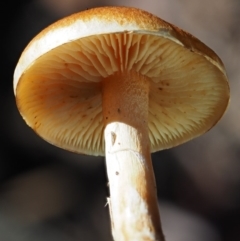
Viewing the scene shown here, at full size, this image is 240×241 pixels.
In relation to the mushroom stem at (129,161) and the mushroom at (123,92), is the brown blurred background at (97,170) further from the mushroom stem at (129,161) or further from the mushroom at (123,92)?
the mushroom stem at (129,161)

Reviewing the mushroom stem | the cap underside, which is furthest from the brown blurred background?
the mushroom stem

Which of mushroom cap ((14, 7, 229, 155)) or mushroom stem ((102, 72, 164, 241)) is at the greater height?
mushroom cap ((14, 7, 229, 155))

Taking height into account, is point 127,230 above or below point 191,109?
below

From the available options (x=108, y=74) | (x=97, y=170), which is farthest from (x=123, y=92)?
(x=97, y=170)

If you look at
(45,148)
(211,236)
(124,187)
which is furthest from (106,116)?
(211,236)

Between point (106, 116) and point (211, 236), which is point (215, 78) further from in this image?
point (211, 236)

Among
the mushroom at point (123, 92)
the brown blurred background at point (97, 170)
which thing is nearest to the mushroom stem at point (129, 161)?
the mushroom at point (123, 92)

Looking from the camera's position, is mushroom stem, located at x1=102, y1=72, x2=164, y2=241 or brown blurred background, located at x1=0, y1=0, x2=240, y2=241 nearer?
mushroom stem, located at x1=102, y1=72, x2=164, y2=241

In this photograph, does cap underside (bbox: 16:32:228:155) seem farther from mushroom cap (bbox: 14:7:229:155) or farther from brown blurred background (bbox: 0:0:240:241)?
brown blurred background (bbox: 0:0:240:241)

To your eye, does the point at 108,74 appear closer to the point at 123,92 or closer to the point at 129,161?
the point at 123,92
